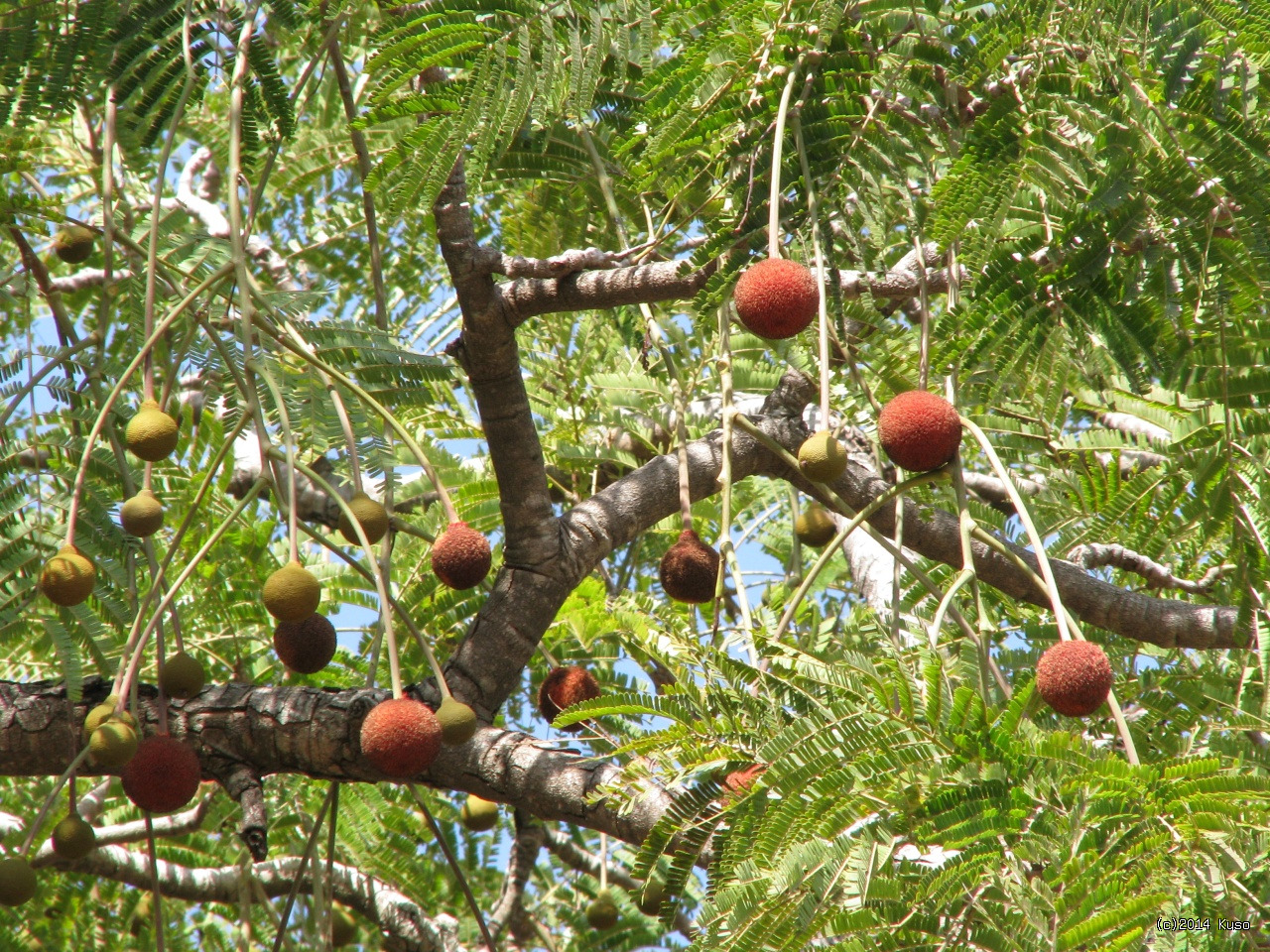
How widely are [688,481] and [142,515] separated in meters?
1.38

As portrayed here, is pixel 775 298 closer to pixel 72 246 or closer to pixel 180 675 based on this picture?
pixel 180 675

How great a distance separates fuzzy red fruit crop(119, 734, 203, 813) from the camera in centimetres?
214

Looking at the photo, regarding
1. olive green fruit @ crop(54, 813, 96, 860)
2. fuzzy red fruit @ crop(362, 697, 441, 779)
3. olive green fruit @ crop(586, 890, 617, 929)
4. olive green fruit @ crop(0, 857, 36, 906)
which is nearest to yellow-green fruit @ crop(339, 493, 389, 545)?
fuzzy red fruit @ crop(362, 697, 441, 779)

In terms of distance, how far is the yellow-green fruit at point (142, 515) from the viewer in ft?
6.57

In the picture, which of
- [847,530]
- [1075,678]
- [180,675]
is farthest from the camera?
[180,675]

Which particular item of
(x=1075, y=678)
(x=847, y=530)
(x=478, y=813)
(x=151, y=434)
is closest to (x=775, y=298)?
(x=847, y=530)

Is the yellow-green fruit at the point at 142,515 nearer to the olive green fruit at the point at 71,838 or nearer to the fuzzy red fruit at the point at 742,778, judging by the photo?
the olive green fruit at the point at 71,838

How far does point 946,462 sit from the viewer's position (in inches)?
71.4

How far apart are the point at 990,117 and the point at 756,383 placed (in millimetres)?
1891

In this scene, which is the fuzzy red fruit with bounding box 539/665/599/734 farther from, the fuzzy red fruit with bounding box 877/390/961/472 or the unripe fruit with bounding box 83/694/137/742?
the fuzzy red fruit with bounding box 877/390/961/472

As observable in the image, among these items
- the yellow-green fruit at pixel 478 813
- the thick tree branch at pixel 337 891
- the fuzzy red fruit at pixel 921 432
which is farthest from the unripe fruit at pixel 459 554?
the thick tree branch at pixel 337 891

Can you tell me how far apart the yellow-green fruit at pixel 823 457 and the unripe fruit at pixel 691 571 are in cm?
65

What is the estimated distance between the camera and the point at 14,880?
222cm

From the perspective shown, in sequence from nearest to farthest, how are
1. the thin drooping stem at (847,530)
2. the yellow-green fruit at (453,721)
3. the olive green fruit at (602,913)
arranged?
the thin drooping stem at (847,530), the yellow-green fruit at (453,721), the olive green fruit at (602,913)
